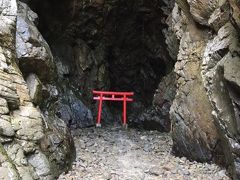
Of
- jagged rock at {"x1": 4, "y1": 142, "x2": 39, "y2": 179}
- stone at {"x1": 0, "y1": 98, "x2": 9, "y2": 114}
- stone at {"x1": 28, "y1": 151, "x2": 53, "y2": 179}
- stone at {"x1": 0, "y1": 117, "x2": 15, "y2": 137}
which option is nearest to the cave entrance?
stone at {"x1": 0, "y1": 98, "x2": 9, "y2": 114}

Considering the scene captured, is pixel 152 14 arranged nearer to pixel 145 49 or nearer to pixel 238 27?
pixel 145 49

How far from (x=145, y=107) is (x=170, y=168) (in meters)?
10.8

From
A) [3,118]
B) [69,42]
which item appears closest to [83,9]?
[69,42]

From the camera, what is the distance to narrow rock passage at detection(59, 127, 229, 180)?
9242mm

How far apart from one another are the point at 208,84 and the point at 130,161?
3423mm

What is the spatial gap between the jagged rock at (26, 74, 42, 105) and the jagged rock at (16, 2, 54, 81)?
319 millimetres

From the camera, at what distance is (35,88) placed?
9984mm

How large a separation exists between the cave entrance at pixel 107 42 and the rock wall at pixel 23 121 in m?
6.90

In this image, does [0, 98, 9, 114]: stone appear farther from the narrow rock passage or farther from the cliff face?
the narrow rock passage

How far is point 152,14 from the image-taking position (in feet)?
61.0

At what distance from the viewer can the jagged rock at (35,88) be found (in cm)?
975

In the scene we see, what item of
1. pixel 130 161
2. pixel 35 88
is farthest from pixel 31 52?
pixel 130 161

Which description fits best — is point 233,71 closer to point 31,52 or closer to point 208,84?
point 208,84

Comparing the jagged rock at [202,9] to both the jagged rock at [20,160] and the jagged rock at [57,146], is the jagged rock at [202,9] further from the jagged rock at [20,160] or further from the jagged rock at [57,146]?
the jagged rock at [20,160]
